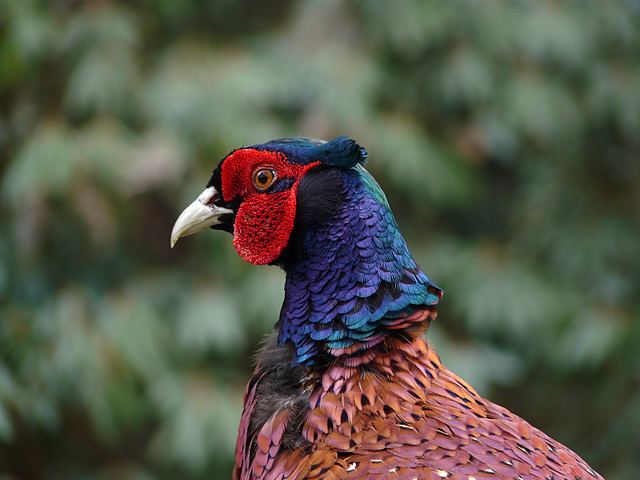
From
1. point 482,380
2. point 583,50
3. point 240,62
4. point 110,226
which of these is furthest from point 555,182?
Result: point 110,226

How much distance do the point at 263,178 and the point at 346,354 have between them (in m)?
0.52

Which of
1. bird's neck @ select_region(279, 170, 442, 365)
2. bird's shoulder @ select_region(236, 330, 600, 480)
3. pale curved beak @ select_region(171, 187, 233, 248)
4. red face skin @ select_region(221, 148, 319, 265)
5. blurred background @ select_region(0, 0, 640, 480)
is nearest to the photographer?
bird's shoulder @ select_region(236, 330, 600, 480)

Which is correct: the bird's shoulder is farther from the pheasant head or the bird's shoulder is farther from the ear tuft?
the ear tuft

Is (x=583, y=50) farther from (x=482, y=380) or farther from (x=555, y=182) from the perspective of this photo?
(x=482, y=380)

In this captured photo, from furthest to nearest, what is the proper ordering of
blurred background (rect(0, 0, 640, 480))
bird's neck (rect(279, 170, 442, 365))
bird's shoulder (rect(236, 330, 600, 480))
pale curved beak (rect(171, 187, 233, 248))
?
blurred background (rect(0, 0, 640, 480))
pale curved beak (rect(171, 187, 233, 248))
bird's neck (rect(279, 170, 442, 365))
bird's shoulder (rect(236, 330, 600, 480))

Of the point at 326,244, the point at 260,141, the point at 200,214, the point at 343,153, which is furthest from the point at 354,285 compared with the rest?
the point at 260,141

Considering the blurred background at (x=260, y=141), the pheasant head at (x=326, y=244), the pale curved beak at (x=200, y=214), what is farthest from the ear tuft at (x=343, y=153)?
the blurred background at (x=260, y=141)

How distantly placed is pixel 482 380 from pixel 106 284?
2333 mm

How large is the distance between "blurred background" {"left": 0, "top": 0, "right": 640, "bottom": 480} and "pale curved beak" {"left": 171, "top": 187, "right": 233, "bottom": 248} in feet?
4.05

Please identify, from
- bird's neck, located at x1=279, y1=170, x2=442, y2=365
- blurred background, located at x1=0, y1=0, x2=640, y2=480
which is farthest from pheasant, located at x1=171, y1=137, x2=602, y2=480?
blurred background, located at x1=0, y1=0, x2=640, y2=480

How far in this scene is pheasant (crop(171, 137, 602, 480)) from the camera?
1.53 meters

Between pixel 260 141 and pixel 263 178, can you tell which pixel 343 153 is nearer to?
pixel 263 178

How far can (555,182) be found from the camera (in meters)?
4.84

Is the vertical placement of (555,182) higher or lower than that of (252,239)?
higher
